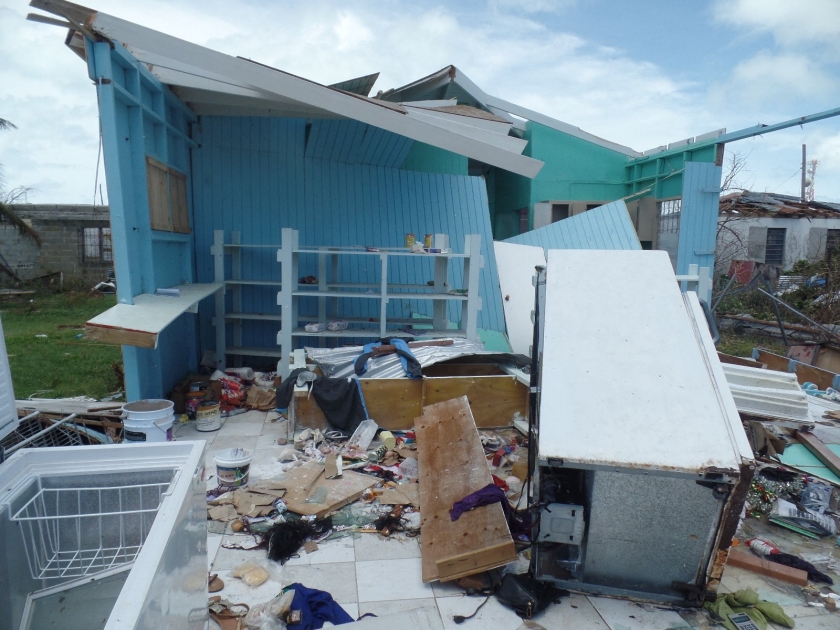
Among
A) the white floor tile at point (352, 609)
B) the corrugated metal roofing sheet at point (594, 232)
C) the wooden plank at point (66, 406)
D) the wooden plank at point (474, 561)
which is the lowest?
the white floor tile at point (352, 609)

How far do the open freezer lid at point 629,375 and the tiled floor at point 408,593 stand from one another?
0.95 metres

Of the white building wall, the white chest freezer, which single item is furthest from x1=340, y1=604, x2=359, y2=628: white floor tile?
the white building wall

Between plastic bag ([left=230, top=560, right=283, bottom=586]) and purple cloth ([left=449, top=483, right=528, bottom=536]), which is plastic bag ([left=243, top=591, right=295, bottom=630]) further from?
purple cloth ([left=449, top=483, right=528, bottom=536])

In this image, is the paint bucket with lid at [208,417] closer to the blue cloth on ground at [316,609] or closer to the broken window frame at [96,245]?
the blue cloth on ground at [316,609]

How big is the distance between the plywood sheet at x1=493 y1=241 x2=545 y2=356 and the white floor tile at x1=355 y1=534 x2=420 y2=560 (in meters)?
4.40

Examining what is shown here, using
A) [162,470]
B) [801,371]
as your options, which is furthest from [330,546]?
[801,371]

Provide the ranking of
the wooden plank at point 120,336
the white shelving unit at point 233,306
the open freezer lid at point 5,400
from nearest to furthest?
the open freezer lid at point 5,400 < the wooden plank at point 120,336 < the white shelving unit at point 233,306

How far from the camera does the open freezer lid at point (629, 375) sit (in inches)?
108

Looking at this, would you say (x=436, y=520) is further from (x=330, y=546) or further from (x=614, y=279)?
(x=614, y=279)

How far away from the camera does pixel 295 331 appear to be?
256 inches

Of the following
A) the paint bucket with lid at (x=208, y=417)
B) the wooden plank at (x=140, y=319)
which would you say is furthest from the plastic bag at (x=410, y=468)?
the wooden plank at (x=140, y=319)

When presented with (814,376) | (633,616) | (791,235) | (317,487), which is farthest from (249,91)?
(791,235)

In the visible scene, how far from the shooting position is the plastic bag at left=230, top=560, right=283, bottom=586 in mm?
3178

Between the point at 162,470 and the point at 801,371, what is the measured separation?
833cm
